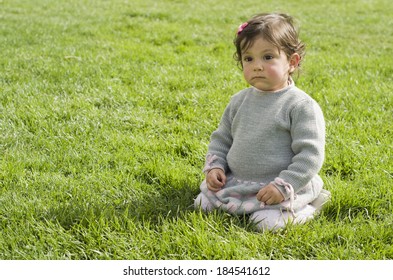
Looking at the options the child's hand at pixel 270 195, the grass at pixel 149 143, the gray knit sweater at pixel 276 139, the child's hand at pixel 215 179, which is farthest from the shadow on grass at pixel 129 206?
the child's hand at pixel 270 195

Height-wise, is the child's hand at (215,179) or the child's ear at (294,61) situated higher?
the child's ear at (294,61)

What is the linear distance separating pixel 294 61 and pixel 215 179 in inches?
32.8

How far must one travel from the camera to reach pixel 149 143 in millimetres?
4199

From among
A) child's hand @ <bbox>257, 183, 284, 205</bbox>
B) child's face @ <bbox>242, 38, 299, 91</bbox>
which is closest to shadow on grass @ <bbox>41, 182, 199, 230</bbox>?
child's hand @ <bbox>257, 183, 284, 205</bbox>

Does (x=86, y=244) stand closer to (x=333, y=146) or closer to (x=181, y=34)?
(x=333, y=146)

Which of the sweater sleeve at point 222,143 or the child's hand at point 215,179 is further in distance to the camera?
the sweater sleeve at point 222,143

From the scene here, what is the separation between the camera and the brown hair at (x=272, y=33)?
309 cm

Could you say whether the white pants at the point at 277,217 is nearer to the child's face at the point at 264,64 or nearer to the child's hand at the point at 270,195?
the child's hand at the point at 270,195

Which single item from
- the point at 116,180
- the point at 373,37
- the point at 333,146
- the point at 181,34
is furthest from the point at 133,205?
the point at 373,37

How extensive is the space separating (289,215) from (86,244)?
1.10 m

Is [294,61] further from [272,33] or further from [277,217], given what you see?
[277,217]

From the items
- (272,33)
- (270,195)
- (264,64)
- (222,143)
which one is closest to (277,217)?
(270,195)

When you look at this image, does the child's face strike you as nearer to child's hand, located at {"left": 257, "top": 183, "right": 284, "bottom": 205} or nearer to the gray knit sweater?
the gray knit sweater

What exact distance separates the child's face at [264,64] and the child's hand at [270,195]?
0.60m
